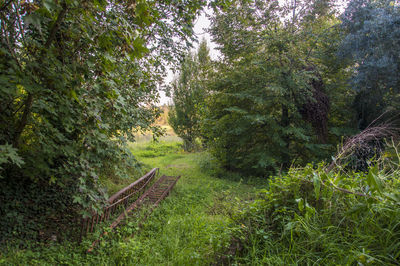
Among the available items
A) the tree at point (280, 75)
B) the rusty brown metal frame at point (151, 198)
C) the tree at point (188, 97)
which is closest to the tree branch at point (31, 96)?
the rusty brown metal frame at point (151, 198)

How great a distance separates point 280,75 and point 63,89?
6.57 meters

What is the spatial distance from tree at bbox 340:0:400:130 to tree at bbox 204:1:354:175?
66cm

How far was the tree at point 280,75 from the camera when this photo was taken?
6.85m

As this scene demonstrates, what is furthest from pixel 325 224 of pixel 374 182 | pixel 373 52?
pixel 373 52

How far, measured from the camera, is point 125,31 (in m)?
2.05

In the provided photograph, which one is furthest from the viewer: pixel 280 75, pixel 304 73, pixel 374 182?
pixel 280 75

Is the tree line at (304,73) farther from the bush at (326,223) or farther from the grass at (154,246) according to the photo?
the bush at (326,223)

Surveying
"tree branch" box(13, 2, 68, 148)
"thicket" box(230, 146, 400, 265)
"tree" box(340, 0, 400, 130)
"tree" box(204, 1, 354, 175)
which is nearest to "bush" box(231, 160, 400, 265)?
"thicket" box(230, 146, 400, 265)

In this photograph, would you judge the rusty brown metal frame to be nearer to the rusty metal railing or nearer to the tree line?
the rusty metal railing

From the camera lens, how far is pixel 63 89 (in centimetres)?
201

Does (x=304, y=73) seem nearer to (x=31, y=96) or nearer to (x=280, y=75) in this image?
(x=280, y=75)

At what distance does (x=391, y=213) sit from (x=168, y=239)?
283 centimetres

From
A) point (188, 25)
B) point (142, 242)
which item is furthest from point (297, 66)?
point (142, 242)

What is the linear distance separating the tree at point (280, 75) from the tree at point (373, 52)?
25.9 inches
